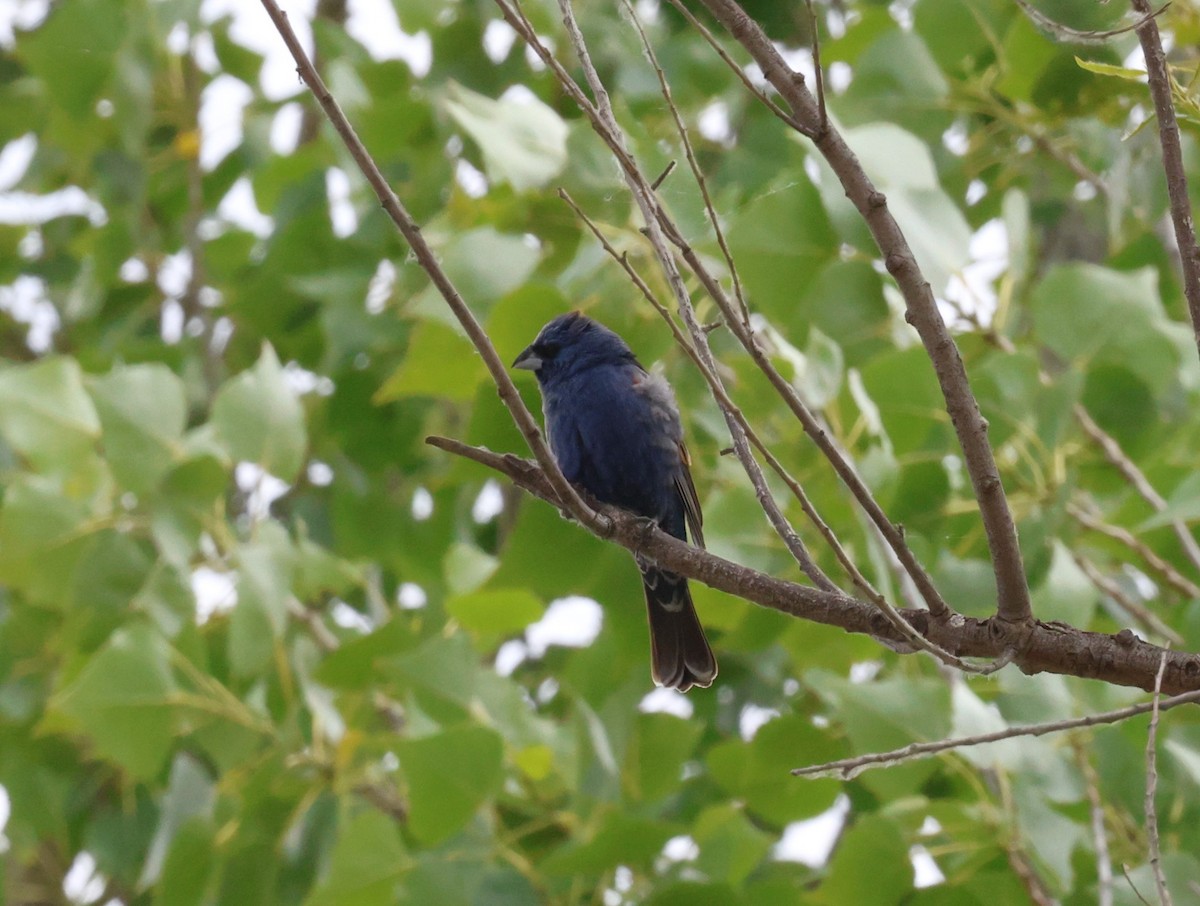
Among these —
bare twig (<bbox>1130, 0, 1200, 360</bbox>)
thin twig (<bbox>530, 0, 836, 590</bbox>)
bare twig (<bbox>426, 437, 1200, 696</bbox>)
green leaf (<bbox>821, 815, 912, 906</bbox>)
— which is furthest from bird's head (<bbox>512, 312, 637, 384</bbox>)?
bare twig (<bbox>1130, 0, 1200, 360</bbox>)

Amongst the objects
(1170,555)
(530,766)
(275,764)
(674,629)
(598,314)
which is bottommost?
(275,764)

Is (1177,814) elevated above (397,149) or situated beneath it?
situated beneath

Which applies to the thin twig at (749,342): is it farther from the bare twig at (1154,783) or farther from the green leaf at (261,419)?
the green leaf at (261,419)

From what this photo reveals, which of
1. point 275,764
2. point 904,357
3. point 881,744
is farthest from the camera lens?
point 275,764

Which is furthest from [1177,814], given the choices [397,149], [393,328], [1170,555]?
[397,149]

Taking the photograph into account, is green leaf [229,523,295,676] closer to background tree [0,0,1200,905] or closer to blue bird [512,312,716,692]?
background tree [0,0,1200,905]

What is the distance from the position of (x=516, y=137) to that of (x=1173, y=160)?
2.07m

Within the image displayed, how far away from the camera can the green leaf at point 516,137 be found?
3396 millimetres

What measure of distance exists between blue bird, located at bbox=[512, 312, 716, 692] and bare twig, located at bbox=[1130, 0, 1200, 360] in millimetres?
2070

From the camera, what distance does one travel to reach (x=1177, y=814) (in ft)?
10.1

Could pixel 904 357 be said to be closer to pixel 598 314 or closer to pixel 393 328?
pixel 598 314

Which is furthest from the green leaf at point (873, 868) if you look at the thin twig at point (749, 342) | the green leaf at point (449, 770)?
the thin twig at point (749, 342)

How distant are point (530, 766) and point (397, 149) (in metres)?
2.07

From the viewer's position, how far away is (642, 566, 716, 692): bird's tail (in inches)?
138
